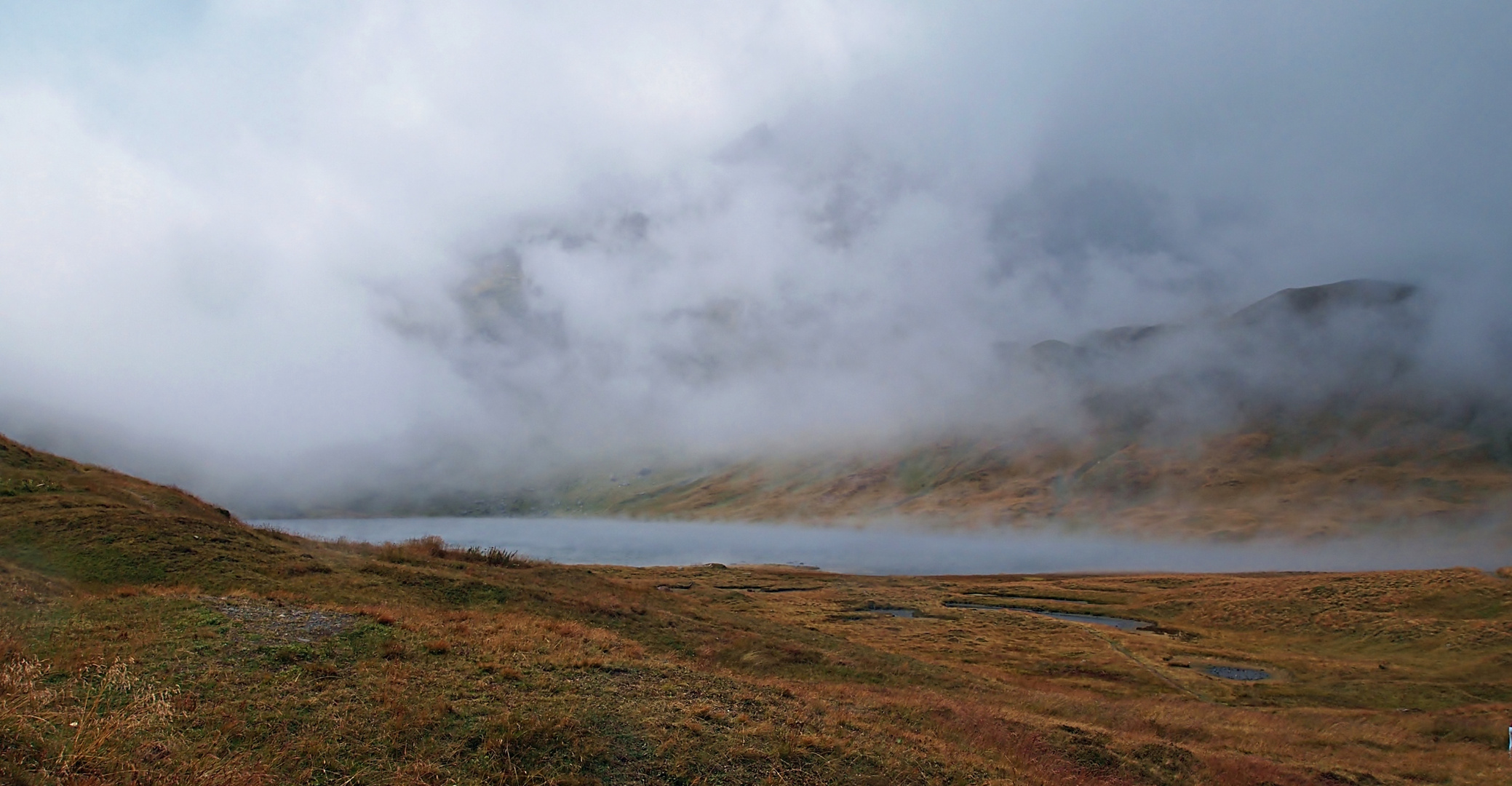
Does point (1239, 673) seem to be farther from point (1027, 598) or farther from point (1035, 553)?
point (1035, 553)

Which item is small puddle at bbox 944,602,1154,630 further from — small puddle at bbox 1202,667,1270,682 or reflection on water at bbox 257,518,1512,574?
reflection on water at bbox 257,518,1512,574

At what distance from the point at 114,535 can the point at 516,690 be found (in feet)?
67.6

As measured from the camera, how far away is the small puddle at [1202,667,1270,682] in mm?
49219

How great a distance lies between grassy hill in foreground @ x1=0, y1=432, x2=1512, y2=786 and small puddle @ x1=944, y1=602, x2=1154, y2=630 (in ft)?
96.7

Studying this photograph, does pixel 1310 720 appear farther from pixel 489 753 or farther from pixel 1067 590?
pixel 1067 590

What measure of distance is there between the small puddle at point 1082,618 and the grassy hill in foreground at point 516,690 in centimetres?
2948

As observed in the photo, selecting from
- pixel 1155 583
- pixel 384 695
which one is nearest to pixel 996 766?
pixel 384 695

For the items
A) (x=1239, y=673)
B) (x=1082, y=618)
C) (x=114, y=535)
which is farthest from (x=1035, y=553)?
(x=114, y=535)

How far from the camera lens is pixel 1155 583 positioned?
10944 centimetres

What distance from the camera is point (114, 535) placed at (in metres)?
24.2

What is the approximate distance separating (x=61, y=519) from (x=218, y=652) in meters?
17.8

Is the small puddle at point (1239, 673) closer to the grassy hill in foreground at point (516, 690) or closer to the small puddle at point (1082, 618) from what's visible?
the grassy hill in foreground at point (516, 690)

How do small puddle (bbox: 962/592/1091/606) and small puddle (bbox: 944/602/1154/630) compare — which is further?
small puddle (bbox: 962/592/1091/606)

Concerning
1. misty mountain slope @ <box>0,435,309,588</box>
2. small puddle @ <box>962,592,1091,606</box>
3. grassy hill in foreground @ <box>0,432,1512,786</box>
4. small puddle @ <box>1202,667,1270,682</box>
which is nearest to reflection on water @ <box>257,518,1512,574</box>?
small puddle @ <box>962,592,1091,606</box>
